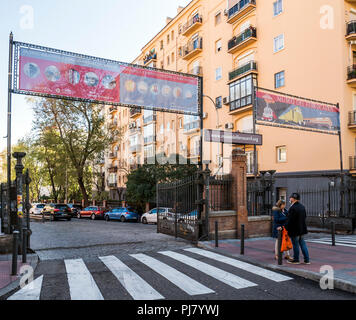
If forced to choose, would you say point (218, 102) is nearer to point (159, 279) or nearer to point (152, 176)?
point (152, 176)

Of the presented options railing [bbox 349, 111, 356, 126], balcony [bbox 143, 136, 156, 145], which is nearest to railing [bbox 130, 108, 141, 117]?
balcony [bbox 143, 136, 156, 145]

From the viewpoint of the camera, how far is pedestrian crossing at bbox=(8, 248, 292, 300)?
238 inches

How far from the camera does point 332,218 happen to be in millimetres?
17391

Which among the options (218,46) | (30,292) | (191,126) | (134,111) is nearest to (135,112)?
(134,111)

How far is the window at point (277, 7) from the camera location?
2775 centimetres

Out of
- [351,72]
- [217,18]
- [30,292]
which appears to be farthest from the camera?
[217,18]

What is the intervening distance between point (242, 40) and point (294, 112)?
16357mm

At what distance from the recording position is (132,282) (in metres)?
6.71

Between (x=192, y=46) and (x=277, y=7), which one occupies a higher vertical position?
(x=192, y=46)

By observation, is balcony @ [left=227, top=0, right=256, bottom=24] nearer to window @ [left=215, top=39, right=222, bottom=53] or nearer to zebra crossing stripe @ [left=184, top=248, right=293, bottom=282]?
window @ [left=215, top=39, right=222, bottom=53]

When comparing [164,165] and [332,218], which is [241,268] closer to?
[332,218]

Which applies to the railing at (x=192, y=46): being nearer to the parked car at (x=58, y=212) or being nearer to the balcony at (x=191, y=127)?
the balcony at (x=191, y=127)

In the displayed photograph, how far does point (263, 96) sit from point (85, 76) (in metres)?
7.97

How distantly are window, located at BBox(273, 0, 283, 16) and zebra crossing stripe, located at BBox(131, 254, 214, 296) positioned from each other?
25.6 meters
